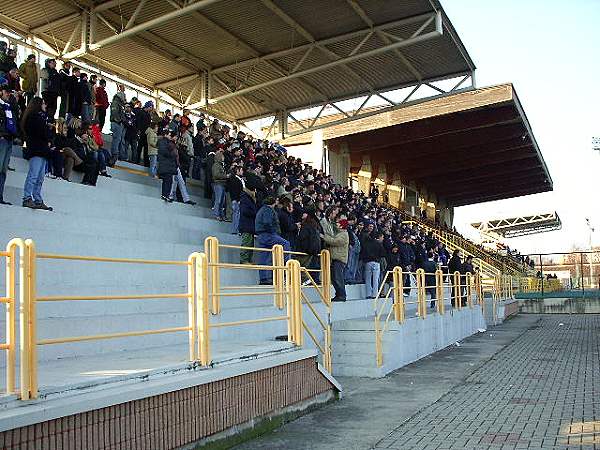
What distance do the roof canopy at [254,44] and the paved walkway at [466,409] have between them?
33.0 feet

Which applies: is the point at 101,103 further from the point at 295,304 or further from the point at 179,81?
the point at 295,304

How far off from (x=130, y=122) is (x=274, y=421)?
928 centimetres

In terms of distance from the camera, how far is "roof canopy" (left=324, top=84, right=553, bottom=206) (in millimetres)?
30812

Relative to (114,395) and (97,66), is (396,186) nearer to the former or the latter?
(97,66)

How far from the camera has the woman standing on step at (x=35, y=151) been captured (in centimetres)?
977

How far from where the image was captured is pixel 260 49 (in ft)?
71.0

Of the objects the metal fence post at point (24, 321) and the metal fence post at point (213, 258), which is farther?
the metal fence post at point (213, 258)

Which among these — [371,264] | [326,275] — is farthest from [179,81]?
[326,275]

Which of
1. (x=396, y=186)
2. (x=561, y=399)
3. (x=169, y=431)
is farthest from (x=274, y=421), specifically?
(x=396, y=186)

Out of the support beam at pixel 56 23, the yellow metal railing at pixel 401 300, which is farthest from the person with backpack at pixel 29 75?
the yellow metal railing at pixel 401 300

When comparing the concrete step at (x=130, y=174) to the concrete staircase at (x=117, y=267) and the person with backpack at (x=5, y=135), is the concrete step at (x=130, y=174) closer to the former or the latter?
the concrete staircase at (x=117, y=267)

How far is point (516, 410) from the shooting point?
28.1ft

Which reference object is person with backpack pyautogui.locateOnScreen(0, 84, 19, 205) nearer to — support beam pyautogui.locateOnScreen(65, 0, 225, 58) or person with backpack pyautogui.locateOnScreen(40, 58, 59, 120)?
person with backpack pyautogui.locateOnScreen(40, 58, 59, 120)

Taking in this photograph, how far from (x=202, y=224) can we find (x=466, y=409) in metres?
7.00
